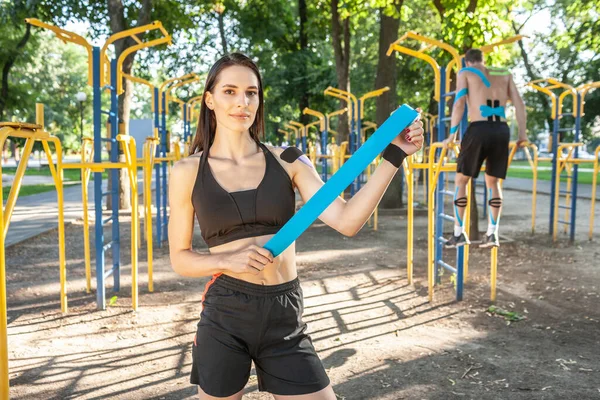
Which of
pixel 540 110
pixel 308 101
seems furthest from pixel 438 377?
pixel 540 110

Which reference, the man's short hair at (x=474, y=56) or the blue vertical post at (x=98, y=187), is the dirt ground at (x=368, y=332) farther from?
the man's short hair at (x=474, y=56)

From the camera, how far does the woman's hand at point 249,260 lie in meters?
1.70

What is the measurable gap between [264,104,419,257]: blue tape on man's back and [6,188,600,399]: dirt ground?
2196 mm

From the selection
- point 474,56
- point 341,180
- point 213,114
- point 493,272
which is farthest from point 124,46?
point 341,180

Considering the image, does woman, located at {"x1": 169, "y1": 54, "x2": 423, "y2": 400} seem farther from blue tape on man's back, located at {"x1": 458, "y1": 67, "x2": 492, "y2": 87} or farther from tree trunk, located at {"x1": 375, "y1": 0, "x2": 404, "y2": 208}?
tree trunk, located at {"x1": 375, "y1": 0, "x2": 404, "y2": 208}

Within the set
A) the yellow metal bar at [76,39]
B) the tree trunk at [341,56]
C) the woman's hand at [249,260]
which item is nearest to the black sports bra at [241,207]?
the woman's hand at [249,260]

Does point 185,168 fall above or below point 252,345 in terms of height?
above

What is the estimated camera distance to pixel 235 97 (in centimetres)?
196

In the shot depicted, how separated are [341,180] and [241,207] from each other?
0.43m

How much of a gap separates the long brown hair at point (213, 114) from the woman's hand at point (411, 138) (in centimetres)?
53

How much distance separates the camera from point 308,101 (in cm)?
2455

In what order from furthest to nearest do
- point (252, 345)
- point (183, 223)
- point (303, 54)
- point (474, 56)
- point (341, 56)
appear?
1. point (303, 54)
2. point (341, 56)
3. point (474, 56)
4. point (183, 223)
5. point (252, 345)

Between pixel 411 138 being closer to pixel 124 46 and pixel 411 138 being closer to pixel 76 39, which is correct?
pixel 76 39

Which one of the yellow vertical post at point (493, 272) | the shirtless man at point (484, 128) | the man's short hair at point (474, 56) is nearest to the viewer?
the shirtless man at point (484, 128)
